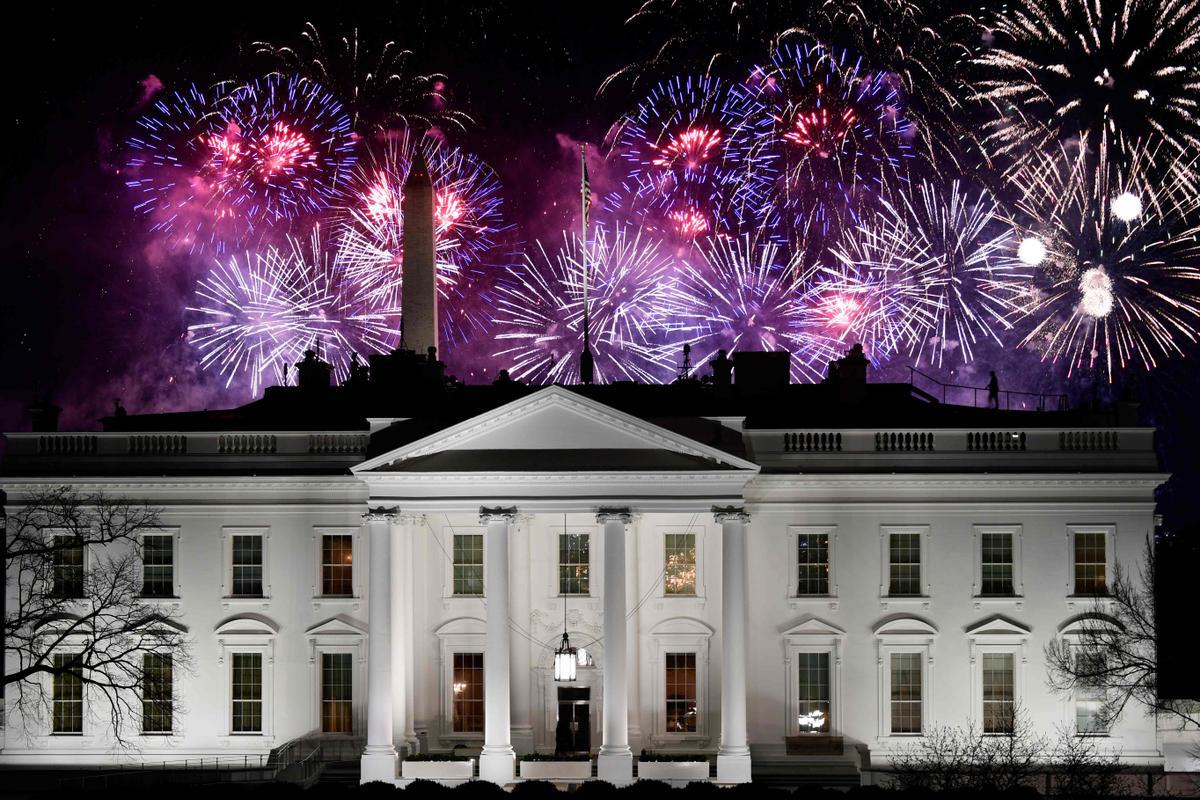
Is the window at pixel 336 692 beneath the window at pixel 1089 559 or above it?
beneath

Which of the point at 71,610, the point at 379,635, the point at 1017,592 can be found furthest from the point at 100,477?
the point at 1017,592

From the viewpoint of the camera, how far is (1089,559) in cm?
5594

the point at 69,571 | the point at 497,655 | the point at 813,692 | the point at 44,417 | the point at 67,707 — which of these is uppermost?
the point at 44,417

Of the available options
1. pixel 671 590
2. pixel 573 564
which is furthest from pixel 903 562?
pixel 573 564

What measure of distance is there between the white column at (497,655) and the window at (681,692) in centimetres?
574

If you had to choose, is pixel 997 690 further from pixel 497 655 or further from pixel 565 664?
pixel 497 655

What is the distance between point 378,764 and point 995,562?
1905 centimetres

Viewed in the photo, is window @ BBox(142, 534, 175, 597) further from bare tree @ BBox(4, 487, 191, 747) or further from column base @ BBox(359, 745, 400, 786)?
column base @ BBox(359, 745, 400, 786)

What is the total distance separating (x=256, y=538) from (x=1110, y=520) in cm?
2552

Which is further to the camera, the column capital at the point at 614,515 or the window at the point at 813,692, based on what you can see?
the window at the point at 813,692

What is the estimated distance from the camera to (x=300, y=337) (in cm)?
7388

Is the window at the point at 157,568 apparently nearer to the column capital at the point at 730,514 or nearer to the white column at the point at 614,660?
the white column at the point at 614,660

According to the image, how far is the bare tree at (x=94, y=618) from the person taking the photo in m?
55.7

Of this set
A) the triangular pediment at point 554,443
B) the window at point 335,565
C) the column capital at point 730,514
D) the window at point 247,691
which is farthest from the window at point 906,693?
the window at point 247,691
